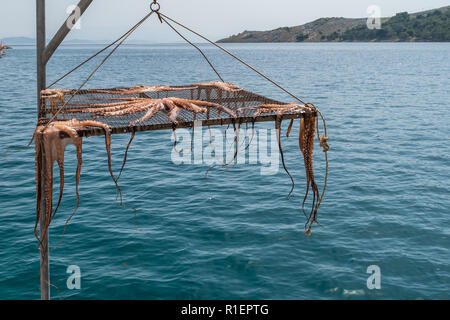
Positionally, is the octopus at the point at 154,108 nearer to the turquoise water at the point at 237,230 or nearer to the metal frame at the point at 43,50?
the metal frame at the point at 43,50

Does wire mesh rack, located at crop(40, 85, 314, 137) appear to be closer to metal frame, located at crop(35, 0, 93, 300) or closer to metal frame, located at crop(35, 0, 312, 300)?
metal frame, located at crop(35, 0, 312, 300)

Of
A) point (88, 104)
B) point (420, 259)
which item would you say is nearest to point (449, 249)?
point (420, 259)

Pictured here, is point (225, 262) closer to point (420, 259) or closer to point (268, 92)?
point (420, 259)

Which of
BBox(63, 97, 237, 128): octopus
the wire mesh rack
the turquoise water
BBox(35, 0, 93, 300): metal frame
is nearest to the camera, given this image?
the wire mesh rack

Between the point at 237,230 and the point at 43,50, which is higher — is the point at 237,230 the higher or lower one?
the lower one

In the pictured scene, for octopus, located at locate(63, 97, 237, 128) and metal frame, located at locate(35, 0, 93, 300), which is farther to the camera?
metal frame, located at locate(35, 0, 93, 300)

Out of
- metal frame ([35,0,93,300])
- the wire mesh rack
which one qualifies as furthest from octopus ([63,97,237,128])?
metal frame ([35,0,93,300])

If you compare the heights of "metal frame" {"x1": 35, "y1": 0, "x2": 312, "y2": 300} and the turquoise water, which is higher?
"metal frame" {"x1": 35, "y1": 0, "x2": 312, "y2": 300}

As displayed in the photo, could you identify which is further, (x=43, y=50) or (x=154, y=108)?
(x=43, y=50)

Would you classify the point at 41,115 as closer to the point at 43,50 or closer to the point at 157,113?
the point at 43,50

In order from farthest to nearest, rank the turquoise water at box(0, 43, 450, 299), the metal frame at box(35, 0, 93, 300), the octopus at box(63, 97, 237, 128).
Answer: the turquoise water at box(0, 43, 450, 299)
the metal frame at box(35, 0, 93, 300)
the octopus at box(63, 97, 237, 128)

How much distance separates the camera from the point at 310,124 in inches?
314

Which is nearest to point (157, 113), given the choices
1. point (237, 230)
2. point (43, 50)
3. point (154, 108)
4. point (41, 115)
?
point (154, 108)

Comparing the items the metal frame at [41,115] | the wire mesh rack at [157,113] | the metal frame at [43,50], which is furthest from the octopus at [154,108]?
the metal frame at [43,50]
